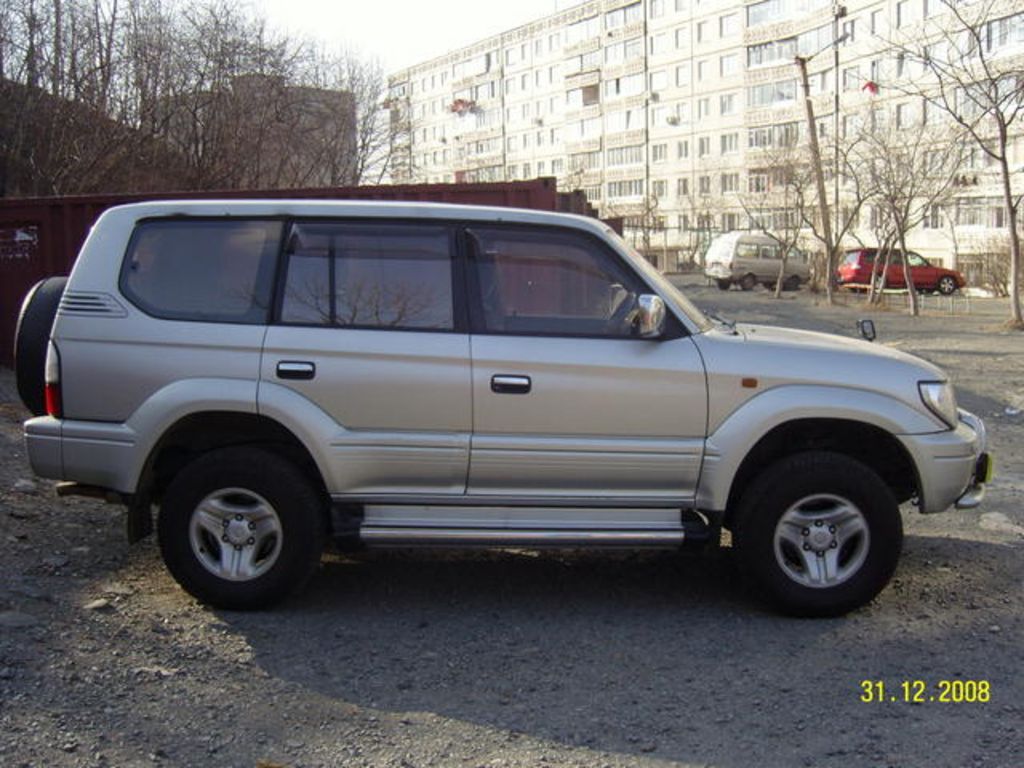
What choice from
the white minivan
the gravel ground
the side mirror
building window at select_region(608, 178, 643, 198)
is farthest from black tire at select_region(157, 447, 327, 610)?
building window at select_region(608, 178, 643, 198)

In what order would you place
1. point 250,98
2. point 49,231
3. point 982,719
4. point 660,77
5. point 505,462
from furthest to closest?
point 660,77
point 250,98
point 49,231
point 505,462
point 982,719

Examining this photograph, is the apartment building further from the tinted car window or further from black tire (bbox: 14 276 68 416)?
the tinted car window

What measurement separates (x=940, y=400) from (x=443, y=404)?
2.39 m

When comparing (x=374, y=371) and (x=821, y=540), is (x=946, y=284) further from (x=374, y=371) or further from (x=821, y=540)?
(x=374, y=371)

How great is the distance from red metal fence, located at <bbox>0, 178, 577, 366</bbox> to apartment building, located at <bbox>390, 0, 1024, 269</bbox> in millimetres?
27004

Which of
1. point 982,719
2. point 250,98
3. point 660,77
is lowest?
point 982,719

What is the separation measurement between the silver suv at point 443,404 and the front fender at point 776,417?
0.03ft

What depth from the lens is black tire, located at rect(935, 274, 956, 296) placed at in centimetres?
4009

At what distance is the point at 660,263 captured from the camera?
222 feet

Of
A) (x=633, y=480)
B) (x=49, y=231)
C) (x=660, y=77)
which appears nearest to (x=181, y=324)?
(x=633, y=480)

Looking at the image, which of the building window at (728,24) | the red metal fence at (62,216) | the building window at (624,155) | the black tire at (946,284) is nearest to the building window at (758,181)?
the black tire at (946,284)

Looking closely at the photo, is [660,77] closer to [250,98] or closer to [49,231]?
[250,98]

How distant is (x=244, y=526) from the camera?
15.7 feet

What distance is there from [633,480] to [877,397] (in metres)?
1.22
